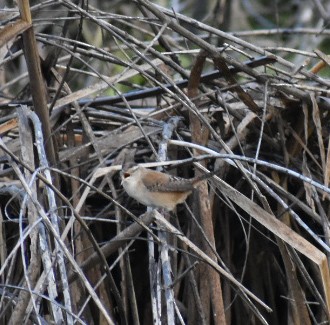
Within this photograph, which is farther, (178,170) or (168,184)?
(178,170)

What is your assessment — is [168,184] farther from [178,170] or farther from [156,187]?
[178,170]

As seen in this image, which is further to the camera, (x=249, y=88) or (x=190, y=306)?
(x=249, y=88)

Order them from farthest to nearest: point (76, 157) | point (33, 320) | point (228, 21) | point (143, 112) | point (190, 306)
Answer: point (228, 21), point (143, 112), point (76, 157), point (190, 306), point (33, 320)

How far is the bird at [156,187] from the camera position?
9.62ft

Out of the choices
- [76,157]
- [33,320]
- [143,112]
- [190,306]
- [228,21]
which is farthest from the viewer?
[228,21]

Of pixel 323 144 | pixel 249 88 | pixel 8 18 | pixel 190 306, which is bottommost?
pixel 190 306

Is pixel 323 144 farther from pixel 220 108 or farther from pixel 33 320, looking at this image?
pixel 33 320

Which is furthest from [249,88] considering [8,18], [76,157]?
[8,18]

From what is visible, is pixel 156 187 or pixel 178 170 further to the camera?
pixel 178 170

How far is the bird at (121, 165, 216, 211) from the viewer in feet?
9.62

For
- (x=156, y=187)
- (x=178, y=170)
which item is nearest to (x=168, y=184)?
(x=156, y=187)

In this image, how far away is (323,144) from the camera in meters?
3.35

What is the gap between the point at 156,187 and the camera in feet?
9.73

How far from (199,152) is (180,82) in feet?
1.09
